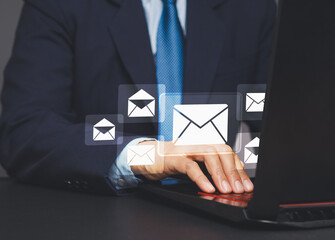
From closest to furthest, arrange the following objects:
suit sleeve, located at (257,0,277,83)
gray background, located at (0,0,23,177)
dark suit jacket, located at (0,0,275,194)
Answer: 1. dark suit jacket, located at (0,0,275,194)
2. gray background, located at (0,0,23,177)
3. suit sleeve, located at (257,0,277,83)

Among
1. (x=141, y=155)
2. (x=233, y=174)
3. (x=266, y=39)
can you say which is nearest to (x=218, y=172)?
(x=233, y=174)

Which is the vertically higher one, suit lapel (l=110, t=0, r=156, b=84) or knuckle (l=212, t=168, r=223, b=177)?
suit lapel (l=110, t=0, r=156, b=84)

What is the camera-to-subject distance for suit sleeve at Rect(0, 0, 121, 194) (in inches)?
29.6

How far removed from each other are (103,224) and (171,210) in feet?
0.38

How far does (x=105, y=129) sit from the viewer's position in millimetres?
698

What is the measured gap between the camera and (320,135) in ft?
1.63

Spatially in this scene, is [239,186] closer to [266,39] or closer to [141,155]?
[141,155]

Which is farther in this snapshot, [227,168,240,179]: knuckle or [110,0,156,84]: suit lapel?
[110,0,156,84]: suit lapel

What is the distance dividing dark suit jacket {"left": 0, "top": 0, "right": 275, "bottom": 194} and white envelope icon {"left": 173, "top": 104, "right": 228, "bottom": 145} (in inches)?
9.6

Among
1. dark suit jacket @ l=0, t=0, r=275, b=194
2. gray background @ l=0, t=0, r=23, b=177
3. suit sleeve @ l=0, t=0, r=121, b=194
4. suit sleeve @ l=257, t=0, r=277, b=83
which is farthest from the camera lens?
suit sleeve @ l=257, t=0, r=277, b=83

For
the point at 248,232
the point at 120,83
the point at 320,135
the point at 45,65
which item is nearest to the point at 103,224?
the point at 248,232

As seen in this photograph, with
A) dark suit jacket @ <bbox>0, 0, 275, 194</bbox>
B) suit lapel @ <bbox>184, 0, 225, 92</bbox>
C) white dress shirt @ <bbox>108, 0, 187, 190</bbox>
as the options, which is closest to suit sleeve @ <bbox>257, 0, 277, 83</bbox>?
dark suit jacket @ <bbox>0, 0, 275, 194</bbox>

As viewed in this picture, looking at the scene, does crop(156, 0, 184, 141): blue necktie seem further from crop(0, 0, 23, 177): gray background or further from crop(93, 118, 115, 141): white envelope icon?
crop(0, 0, 23, 177): gray background

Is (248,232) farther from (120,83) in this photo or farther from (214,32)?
(214,32)
